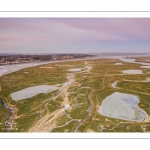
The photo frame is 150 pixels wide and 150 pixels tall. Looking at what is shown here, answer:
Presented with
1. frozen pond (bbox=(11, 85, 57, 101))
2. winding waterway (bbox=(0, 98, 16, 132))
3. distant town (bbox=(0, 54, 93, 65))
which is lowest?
winding waterway (bbox=(0, 98, 16, 132))

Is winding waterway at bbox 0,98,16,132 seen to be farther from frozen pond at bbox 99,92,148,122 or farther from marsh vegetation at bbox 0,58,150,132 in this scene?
frozen pond at bbox 99,92,148,122

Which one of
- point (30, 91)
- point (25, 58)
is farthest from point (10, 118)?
point (25, 58)

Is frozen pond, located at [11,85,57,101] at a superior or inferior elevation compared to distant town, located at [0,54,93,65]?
inferior

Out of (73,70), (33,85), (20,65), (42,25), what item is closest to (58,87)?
(33,85)

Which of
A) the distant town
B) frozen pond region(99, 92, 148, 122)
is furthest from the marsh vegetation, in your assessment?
the distant town

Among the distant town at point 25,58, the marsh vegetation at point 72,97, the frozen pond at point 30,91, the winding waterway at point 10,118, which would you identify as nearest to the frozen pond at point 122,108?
the marsh vegetation at point 72,97

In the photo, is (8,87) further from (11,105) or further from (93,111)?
(93,111)

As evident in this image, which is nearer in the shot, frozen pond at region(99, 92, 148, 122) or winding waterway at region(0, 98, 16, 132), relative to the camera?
winding waterway at region(0, 98, 16, 132)
